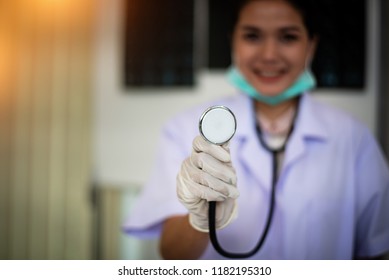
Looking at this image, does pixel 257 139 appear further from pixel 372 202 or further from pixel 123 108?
pixel 123 108

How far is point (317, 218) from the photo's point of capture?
104 cm

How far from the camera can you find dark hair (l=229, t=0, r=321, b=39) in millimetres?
1069

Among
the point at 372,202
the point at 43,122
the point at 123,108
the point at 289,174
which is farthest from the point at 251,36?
the point at 43,122

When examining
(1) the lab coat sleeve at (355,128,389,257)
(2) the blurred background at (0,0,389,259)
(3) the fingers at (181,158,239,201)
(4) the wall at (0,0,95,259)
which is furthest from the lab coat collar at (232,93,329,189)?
(4) the wall at (0,0,95,259)

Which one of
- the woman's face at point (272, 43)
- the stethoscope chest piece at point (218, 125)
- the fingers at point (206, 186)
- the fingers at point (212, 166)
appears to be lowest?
the fingers at point (206, 186)

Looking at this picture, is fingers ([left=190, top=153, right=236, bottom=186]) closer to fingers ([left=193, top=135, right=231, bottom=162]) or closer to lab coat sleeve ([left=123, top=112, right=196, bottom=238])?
fingers ([left=193, top=135, right=231, bottom=162])

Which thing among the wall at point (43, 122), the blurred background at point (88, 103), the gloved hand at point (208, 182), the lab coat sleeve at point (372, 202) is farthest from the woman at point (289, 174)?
the wall at point (43, 122)

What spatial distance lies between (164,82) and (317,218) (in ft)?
2.54

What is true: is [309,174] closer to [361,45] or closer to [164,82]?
[361,45]

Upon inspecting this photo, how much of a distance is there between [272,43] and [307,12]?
0.14 metres

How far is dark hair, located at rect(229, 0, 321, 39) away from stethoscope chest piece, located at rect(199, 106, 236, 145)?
0.44 meters

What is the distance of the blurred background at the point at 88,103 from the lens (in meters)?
1.51

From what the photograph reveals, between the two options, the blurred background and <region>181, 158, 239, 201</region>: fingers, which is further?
the blurred background

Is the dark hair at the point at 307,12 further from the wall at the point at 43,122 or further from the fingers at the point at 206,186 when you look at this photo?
the wall at the point at 43,122
